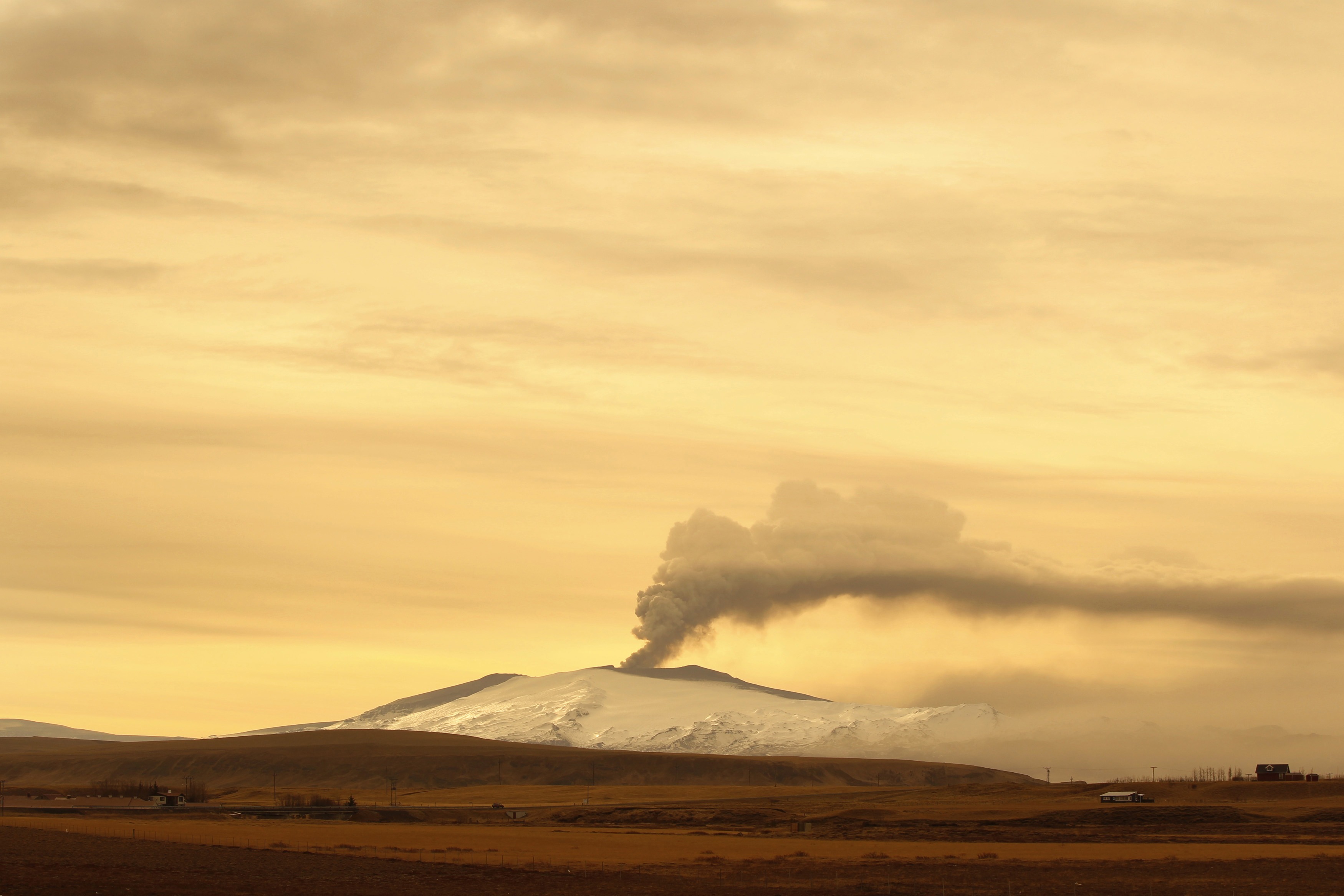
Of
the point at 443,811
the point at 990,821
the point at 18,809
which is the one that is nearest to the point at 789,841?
the point at 990,821

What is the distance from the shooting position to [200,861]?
76562 millimetres

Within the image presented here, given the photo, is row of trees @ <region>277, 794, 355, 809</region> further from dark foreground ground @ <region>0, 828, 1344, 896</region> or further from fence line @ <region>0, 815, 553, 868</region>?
dark foreground ground @ <region>0, 828, 1344, 896</region>

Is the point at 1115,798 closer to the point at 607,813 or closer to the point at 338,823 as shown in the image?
the point at 607,813

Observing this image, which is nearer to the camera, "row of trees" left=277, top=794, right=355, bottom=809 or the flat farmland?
the flat farmland

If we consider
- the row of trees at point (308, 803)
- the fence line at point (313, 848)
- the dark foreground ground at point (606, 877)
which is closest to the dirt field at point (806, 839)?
the dark foreground ground at point (606, 877)

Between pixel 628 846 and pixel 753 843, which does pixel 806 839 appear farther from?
pixel 628 846

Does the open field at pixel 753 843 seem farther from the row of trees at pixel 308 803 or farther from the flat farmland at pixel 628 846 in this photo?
the row of trees at pixel 308 803

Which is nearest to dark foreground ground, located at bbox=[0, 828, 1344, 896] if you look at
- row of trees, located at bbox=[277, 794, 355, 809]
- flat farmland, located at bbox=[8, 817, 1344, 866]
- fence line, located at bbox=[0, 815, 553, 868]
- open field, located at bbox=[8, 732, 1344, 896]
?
open field, located at bbox=[8, 732, 1344, 896]

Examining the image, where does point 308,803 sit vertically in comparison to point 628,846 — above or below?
below

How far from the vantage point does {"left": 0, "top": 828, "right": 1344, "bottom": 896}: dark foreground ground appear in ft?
204

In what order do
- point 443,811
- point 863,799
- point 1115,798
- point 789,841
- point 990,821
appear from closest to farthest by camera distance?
1. point 789,841
2. point 990,821
3. point 1115,798
4. point 443,811
5. point 863,799

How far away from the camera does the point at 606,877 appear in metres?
71.2

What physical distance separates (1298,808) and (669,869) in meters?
95.4

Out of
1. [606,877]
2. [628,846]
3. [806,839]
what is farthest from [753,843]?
[606,877]
